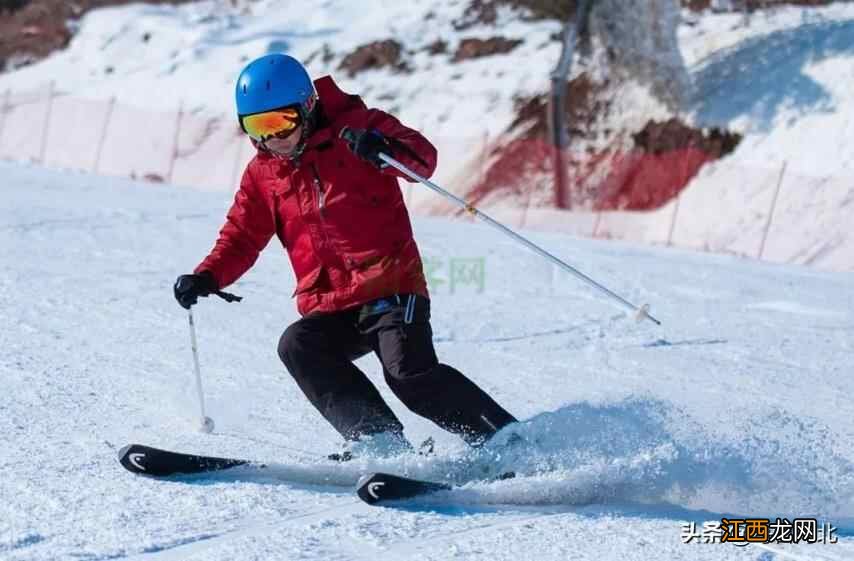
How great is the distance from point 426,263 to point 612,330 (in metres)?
2.87

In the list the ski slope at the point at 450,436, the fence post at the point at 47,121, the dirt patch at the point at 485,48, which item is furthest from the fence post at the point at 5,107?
the ski slope at the point at 450,436

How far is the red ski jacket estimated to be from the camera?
4750mm

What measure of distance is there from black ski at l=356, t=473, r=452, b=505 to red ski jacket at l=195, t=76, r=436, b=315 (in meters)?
0.75

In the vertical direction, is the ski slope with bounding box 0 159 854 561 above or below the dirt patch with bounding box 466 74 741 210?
above

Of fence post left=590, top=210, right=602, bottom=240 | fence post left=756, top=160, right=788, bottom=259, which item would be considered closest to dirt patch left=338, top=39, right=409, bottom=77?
fence post left=590, top=210, right=602, bottom=240

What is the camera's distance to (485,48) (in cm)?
2716

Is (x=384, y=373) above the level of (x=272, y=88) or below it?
below

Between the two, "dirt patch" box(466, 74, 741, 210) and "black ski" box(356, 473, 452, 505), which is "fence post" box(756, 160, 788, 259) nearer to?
"dirt patch" box(466, 74, 741, 210)

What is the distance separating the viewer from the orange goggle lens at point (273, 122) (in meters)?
4.63

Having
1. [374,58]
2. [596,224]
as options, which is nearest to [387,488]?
[596,224]

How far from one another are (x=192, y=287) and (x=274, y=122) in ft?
2.33

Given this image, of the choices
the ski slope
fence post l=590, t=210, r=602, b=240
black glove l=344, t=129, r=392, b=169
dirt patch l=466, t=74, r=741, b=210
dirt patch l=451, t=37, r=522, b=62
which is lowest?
fence post l=590, t=210, r=602, b=240

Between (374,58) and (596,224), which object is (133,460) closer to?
(596,224)

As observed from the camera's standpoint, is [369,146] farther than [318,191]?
No
